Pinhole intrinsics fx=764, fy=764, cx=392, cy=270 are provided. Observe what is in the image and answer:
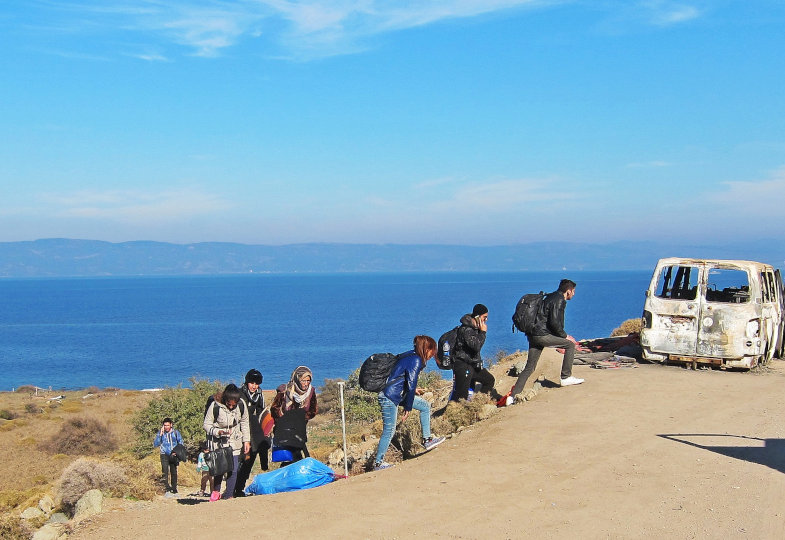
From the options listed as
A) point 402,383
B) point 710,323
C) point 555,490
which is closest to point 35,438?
point 402,383

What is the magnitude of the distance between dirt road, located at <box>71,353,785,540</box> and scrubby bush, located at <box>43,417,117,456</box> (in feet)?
65.5

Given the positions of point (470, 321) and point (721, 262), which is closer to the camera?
point (470, 321)

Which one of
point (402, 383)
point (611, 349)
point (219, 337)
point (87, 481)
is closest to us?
point (402, 383)

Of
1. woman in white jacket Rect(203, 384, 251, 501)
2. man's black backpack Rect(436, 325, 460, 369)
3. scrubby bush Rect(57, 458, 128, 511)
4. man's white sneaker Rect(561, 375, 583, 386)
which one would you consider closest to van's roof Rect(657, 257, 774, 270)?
man's white sneaker Rect(561, 375, 583, 386)

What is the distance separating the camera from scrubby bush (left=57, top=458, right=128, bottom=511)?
38.1 feet

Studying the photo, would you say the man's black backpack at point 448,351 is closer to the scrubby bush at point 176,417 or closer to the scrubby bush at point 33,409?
the scrubby bush at point 176,417

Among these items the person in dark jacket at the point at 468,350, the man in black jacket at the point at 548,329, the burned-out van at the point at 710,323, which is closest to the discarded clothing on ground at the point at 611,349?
the burned-out van at the point at 710,323

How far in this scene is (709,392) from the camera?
1234cm

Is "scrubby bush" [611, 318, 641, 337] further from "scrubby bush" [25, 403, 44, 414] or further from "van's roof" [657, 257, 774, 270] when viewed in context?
"scrubby bush" [25, 403, 44, 414]

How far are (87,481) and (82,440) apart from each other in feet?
61.9

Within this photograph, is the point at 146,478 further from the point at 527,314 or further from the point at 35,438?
the point at 35,438

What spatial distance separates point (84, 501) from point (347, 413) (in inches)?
768

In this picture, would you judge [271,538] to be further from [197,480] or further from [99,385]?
[99,385]

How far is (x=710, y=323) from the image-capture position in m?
14.0
